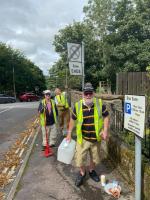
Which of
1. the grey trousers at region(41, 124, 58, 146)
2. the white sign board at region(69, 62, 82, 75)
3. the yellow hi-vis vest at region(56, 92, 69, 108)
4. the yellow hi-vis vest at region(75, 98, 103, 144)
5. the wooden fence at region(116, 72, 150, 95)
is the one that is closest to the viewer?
the yellow hi-vis vest at region(75, 98, 103, 144)

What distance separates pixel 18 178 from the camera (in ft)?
21.7

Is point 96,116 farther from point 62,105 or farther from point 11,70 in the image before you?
point 11,70

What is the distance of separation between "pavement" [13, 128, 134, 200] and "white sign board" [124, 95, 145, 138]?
144cm

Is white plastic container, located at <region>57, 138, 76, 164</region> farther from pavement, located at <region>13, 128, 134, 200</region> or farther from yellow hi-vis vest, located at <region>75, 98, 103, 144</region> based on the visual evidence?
pavement, located at <region>13, 128, 134, 200</region>

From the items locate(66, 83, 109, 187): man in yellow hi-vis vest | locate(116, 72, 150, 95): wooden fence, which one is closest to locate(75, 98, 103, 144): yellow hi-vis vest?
Answer: locate(66, 83, 109, 187): man in yellow hi-vis vest

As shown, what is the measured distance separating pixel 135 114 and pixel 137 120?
0.34ft

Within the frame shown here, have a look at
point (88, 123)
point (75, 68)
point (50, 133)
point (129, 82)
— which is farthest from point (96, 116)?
point (129, 82)

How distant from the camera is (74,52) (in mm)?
8703

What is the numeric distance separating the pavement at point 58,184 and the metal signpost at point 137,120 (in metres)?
0.83

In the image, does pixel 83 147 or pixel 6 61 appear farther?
pixel 6 61

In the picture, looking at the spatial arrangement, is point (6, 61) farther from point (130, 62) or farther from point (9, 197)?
point (9, 197)

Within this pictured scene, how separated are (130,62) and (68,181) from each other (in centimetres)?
2248

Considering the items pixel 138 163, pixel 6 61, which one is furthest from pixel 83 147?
pixel 6 61

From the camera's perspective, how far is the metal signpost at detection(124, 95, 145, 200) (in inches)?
171
